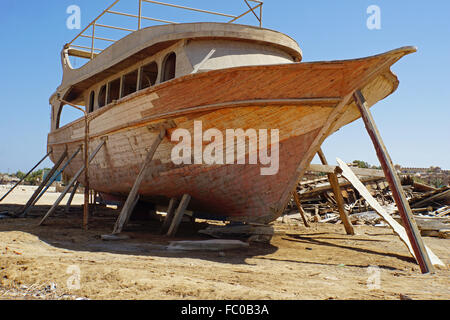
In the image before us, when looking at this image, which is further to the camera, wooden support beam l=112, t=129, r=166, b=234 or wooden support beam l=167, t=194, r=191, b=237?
wooden support beam l=167, t=194, r=191, b=237

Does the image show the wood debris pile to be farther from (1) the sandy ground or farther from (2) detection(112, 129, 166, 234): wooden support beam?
(2) detection(112, 129, 166, 234): wooden support beam

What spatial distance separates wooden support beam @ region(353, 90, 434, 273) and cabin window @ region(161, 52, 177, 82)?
3.98m

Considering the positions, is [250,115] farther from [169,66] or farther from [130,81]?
[130,81]

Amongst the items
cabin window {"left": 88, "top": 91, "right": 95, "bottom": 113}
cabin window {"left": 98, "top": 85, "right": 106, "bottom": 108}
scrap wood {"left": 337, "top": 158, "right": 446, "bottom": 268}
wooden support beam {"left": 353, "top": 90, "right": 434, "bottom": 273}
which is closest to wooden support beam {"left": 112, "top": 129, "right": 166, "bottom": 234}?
wooden support beam {"left": 353, "top": 90, "right": 434, "bottom": 273}

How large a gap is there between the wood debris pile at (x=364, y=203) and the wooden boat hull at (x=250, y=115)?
5.02 metres

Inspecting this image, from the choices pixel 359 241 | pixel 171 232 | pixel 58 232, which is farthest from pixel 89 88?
pixel 359 241

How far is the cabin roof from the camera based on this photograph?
718 cm

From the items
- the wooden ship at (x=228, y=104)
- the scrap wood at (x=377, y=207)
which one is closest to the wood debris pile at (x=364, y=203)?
the scrap wood at (x=377, y=207)

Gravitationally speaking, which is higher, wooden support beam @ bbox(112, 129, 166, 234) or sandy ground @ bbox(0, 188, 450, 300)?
wooden support beam @ bbox(112, 129, 166, 234)

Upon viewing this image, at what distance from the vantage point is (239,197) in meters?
6.98

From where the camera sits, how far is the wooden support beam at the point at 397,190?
187 inches

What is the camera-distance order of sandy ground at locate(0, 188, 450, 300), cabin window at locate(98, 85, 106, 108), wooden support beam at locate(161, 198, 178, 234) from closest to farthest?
1. sandy ground at locate(0, 188, 450, 300)
2. wooden support beam at locate(161, 198, 178, 234)
3. cabin window at locate(98, 85, 106, 108)

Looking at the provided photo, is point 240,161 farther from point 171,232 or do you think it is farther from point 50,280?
point 50,280
